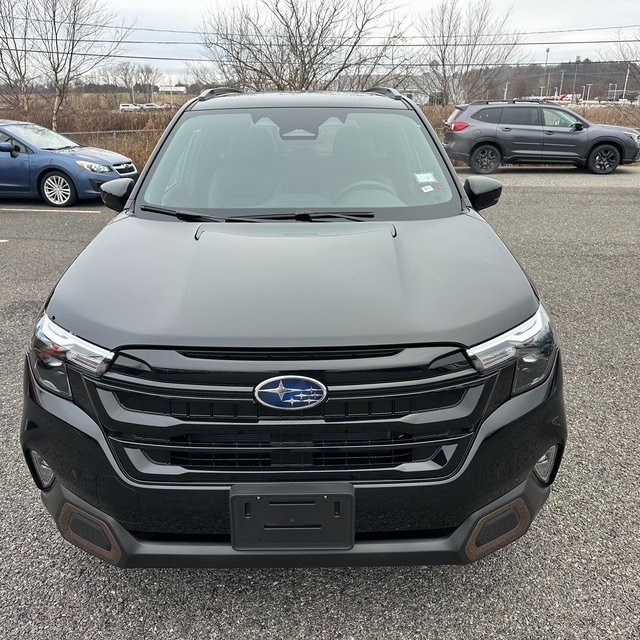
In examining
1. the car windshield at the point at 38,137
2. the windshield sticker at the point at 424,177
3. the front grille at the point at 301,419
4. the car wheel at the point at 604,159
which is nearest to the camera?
the front grille at the point at 301,419

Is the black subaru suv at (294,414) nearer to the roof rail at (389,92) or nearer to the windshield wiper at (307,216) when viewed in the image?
the windshield wiper at (307,216)

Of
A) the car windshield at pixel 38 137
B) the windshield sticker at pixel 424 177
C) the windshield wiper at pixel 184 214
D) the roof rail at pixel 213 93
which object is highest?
the roof rail at pixel 213 93

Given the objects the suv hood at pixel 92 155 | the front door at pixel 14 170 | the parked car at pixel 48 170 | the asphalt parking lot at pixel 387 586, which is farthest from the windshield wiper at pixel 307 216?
the front door at pixel 14 170

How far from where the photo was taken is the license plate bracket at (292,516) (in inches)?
67.8

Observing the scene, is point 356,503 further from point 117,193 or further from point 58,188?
point 58,188

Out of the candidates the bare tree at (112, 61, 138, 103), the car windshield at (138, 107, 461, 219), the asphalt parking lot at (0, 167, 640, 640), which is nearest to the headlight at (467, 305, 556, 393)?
the asphalt parking lot at (0, 167, 640, 640)

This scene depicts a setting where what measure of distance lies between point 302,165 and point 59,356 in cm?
170

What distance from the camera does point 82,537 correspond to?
191 cm

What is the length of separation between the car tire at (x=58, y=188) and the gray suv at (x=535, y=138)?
883 cm

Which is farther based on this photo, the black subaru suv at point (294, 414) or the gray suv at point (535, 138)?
the gray suv at point (535, 138)

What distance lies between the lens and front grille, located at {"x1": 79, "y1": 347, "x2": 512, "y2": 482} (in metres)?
1.71

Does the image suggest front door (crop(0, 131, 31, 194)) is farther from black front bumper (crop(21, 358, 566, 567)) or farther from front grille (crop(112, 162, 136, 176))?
black front bumper (crop(21, 358, 566, 567))

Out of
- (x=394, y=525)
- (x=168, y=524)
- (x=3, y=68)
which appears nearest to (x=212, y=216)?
(x=168, y=524)

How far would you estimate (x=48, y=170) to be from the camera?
10.4 m
